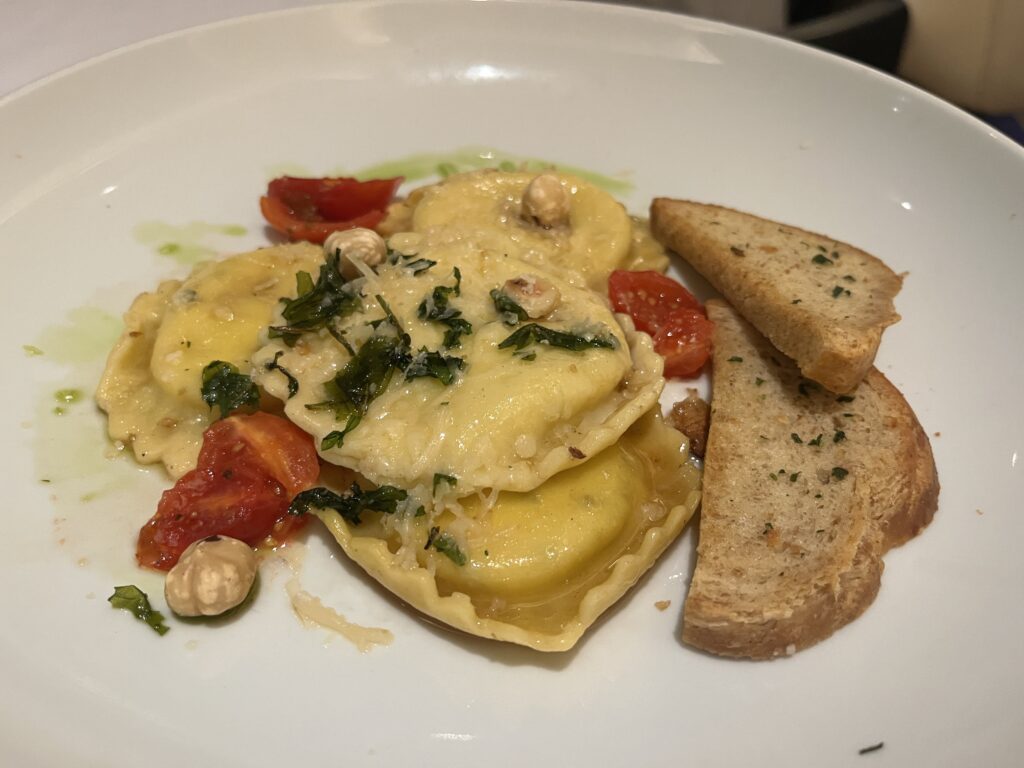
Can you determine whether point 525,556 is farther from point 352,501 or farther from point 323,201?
point 323,201

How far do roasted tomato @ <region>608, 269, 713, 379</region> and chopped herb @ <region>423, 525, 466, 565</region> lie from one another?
5.84 feet

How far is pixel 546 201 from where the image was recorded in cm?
507

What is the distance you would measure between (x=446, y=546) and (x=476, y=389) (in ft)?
2.35

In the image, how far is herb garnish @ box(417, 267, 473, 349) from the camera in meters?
3.86

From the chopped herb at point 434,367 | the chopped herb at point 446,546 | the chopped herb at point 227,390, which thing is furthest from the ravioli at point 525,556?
the chopped herb at point 227,390

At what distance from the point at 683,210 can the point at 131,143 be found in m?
3.94

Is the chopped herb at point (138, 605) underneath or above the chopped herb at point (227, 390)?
underneath

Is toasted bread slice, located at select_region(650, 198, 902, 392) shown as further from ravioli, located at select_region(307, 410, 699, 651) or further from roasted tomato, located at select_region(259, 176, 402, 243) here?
roasted tomato, located at select_region(259, 176, 402, 243)

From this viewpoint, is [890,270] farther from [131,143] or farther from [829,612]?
[131,143]

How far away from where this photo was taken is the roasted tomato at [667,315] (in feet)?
15.0

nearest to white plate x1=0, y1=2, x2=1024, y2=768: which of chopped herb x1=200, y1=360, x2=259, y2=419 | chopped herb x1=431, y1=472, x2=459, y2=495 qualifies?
chopped herb x1=200, y1=360, x2=259, y2=419

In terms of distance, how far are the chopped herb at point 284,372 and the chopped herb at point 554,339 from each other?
3.43 feet

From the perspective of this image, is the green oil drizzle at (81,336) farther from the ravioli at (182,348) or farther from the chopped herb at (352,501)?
the chopped herb at (352,501)

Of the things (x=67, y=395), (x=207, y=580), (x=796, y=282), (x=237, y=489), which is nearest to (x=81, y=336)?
(x=67, y=395)
